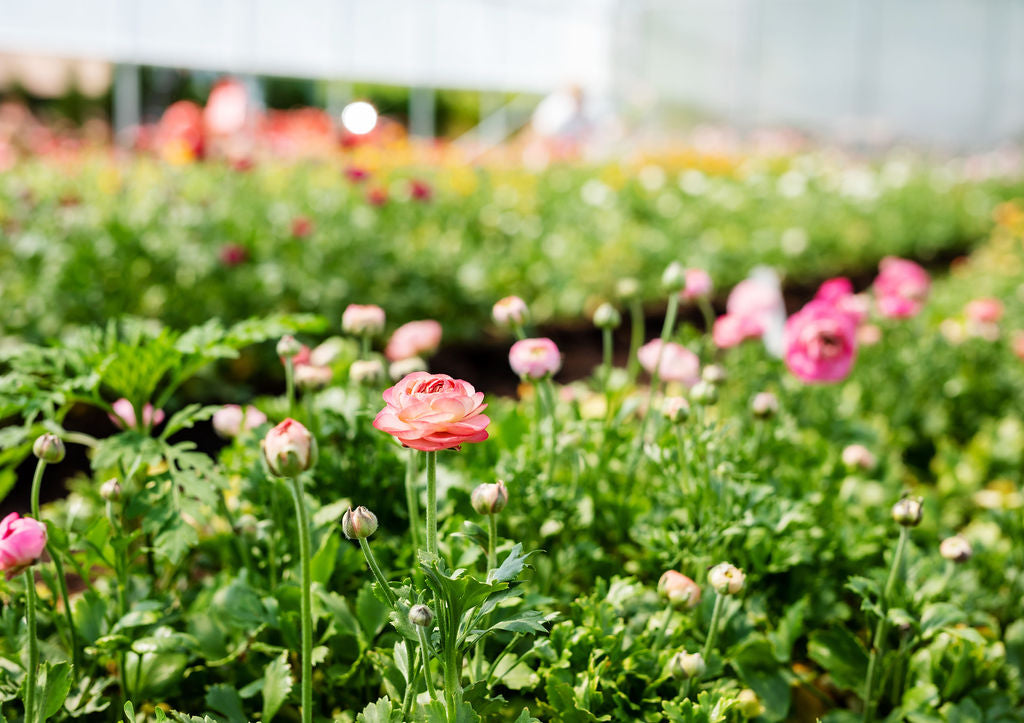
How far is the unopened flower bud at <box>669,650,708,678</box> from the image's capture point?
3.01 ft

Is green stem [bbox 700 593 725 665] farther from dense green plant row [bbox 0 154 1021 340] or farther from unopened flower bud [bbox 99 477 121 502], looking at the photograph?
dense green plant row [bbox 0 154 1021 340]

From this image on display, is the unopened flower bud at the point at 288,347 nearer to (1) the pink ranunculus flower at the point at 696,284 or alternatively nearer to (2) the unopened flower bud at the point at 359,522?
(2) the unopened flower bud at the point at 359,522

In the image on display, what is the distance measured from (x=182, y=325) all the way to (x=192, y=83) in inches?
322

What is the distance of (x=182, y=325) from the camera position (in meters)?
2.79

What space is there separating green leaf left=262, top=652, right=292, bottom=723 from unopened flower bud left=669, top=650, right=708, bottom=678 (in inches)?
16.1

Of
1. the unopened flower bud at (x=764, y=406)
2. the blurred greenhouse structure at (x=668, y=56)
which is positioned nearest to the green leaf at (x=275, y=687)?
the unopened flower bud at (x=764, y=406)

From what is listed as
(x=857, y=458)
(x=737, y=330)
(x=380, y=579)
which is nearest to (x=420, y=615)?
(x=380, y=579)

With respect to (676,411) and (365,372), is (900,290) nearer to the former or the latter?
(676,411)

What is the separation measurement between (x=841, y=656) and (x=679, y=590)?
357mm

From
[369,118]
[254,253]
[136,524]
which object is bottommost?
[136,524]

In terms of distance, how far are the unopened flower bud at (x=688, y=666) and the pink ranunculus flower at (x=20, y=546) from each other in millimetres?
636

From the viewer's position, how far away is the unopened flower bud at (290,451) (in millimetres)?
739

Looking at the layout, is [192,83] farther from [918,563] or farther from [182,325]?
[918,563]

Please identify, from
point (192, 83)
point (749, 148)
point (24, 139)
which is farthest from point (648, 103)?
point (24, 139)
